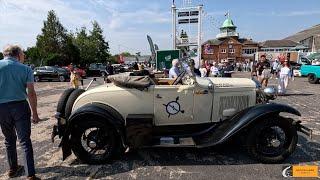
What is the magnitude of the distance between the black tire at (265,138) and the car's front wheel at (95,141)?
7.05ft

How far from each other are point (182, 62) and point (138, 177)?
86.2 inches

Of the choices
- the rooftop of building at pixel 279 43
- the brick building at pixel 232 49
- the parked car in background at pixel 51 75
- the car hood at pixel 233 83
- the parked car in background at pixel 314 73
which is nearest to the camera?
the car hood at pixel 233 83

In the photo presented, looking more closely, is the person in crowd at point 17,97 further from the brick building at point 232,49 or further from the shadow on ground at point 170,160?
the brick building at point 232,49

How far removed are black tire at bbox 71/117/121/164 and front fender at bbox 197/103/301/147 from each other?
1410 mm

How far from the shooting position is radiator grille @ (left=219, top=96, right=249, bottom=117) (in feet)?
18.2

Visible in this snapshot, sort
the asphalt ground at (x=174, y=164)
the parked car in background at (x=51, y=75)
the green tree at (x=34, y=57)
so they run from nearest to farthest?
the asphalt ground at (x=174, y=164)
the parked car in background at (x=51, y=75)
the green tree at (x=34, y=57)

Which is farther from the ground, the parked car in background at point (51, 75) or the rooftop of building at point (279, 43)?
the rooftop of building at point (279, 43)

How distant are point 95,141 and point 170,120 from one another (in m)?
1.26

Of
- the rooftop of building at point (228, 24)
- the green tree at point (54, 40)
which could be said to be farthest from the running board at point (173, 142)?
the rooftop of building at point (228, 24)

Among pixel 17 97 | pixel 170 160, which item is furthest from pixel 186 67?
pixel 17 97

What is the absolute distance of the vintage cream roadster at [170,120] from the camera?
203 inches

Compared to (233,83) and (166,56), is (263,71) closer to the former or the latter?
(233,83)

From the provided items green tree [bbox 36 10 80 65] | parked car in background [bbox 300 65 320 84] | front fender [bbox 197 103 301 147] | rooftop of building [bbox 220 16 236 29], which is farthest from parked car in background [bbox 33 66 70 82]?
rooftop of building [bbox 220 16 236 29]

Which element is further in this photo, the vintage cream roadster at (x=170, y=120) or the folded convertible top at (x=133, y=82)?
the folded convertible top at (x=133, y=82)
